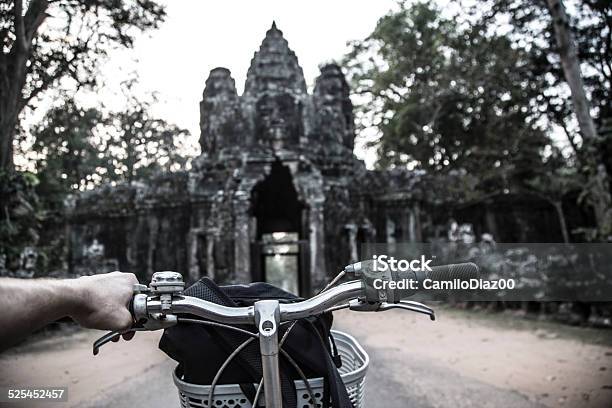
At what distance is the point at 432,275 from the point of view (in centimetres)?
124

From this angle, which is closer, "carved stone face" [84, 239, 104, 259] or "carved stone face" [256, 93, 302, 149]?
"carved stone face" [256, 93, 302, 149]

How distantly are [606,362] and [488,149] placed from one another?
8.55m

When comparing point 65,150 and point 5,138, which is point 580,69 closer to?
point 5,138

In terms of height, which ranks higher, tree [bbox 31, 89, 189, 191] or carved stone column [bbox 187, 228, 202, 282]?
tree [bbox 31, 89, 189, 191]

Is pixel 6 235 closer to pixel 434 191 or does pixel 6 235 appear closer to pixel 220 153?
pixel 220 153

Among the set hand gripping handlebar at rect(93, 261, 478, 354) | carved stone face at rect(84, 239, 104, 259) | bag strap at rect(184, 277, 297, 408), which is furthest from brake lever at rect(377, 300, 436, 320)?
carved stone face at rect(84, 239, 104, 259)

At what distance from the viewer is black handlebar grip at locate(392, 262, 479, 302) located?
1.21m

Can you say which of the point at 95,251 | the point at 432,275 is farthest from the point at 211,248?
the point at 432,275

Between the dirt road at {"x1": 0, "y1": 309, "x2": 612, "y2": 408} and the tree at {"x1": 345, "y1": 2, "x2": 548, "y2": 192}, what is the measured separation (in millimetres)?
6119

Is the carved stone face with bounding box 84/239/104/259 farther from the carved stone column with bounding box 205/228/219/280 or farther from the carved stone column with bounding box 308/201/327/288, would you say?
the carved stone column with bounding box 308/201/327/288

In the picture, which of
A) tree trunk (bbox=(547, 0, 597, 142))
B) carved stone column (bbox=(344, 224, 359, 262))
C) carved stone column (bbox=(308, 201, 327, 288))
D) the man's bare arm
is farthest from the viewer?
carved stone column (bbox=(344, 224, 359, 262))

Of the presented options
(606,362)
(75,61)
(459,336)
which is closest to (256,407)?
(606,362)

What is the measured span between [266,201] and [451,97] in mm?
6006

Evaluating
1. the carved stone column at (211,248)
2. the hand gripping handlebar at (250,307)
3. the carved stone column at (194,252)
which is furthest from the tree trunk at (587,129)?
the carved stone column at (194,252)
